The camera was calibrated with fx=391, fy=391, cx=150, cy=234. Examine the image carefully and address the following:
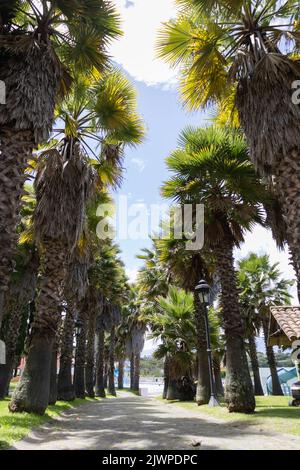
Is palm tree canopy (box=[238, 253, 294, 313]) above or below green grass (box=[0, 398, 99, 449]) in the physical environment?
above

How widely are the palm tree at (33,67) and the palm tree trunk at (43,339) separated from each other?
4.65 m

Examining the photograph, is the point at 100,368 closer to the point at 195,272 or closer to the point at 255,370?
the point at 255,370

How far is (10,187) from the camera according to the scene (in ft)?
23.3

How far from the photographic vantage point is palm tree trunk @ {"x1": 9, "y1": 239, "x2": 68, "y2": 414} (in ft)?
34.7

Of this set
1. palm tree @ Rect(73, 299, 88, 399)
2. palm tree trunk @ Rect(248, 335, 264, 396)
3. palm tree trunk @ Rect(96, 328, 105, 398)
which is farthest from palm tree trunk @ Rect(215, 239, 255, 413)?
palm tree trunk @ Rect(96, 328, 105, 398)

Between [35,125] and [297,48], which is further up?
[297,48]

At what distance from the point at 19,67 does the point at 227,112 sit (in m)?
6.02

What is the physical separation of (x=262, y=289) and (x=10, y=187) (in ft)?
81.5

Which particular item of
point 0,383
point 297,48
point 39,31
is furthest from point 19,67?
point 0,383

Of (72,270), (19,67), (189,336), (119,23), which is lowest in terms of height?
(189,336)

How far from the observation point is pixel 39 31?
915cm

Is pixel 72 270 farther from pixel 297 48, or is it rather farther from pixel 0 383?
pixel 297 48

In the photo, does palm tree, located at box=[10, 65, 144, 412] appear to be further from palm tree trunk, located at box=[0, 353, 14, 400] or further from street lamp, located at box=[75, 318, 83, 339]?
street lamp, located at box=[75, 318, 83, 339]

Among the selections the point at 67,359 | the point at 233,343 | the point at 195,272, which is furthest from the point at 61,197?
the point at 67,359
